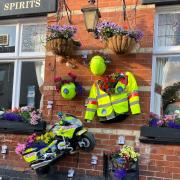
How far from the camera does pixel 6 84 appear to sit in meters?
7.61

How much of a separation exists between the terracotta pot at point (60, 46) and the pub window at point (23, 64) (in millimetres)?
902

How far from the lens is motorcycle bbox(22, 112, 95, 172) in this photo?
20.3 feet

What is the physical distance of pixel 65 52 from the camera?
6.48m

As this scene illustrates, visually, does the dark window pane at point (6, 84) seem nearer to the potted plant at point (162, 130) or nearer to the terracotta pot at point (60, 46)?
the terracotta pot at point (60, 46)

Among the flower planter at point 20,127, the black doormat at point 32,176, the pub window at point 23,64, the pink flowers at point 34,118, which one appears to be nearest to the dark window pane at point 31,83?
the pub window at point 23,64

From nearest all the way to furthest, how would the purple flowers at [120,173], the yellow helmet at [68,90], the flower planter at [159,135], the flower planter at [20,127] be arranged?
the purple flowers at [120,173] < the flower planter at [159,135] < the yellow helmet at [68,90] < the flower planter at [20,127]

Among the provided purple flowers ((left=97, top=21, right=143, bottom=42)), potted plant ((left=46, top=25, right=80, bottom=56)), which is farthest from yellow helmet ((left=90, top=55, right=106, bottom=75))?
potted plant ((left=46, top=25, right=80, bottom=56))

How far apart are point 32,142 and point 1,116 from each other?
1121 millimetres

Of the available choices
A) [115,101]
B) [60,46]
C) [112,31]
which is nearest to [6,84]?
[60,46]

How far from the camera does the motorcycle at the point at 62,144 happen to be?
618 cm

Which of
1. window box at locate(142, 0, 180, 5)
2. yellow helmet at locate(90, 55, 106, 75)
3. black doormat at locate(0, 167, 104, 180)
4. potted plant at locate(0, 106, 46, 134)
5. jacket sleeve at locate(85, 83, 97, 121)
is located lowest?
black doormat at locate(0, 167, 104, 180)

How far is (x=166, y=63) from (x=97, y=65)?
1134 mm

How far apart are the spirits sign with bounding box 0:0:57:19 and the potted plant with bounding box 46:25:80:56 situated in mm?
766

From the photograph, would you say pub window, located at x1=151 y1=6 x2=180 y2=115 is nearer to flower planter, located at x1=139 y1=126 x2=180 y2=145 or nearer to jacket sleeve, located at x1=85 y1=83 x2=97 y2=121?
flower planter, located at x1=139 y1=126 x2=180 y2=145
